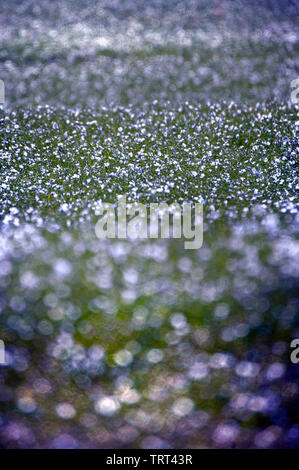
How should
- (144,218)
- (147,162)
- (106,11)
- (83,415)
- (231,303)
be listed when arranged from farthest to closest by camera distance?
(106,11)
(147,162)
(144,218)
(231,303)
(83,415)

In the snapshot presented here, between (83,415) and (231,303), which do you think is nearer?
(83,415)

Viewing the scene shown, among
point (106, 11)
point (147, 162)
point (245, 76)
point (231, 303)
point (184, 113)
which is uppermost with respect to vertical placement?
point (106, 11)

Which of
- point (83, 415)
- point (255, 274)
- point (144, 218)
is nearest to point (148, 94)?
point (144, 218)

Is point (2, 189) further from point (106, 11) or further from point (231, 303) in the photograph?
point (106, 11)

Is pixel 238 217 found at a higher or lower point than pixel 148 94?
lower

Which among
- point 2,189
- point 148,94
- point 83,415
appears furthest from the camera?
point 148,94

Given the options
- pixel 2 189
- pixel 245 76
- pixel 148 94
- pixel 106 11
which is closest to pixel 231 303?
pixel 2 189

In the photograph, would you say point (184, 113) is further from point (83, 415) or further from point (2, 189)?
point (83, 415)
